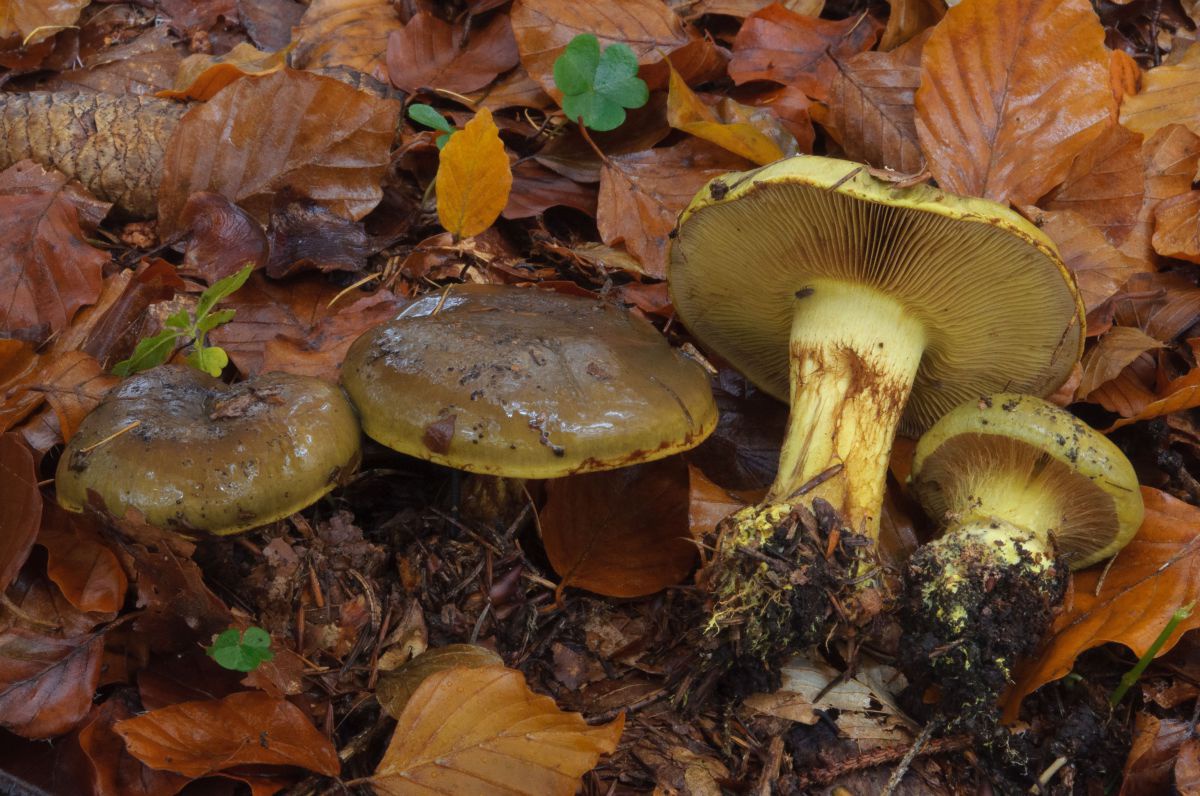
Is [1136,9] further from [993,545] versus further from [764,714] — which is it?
[764,714]

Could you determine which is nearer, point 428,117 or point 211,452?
point 211,452

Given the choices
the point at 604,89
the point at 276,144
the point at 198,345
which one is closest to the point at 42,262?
the point at 198,345

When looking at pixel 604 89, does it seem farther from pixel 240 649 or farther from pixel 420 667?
pixel 240 649

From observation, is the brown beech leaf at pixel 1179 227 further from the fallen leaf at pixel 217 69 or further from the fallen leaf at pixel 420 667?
the fallen leaf at pixel 217 69

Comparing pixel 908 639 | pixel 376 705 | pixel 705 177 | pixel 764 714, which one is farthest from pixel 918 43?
pixel 376 705

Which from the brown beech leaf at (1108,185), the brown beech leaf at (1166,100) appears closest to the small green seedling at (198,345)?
the brown beech leaf at (1108,185)

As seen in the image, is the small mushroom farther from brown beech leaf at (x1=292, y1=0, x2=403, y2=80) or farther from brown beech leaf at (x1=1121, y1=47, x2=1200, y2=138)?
brown beech leaf at (x1=292, y1=0, x2=403, y2=80)

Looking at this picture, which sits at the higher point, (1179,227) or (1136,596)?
(1179,227)
